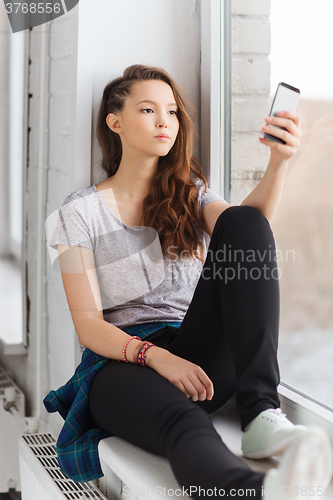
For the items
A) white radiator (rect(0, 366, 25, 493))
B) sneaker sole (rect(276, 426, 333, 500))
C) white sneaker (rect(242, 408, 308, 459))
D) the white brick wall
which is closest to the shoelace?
white sneaker (rect(242, 408, 308, 459))

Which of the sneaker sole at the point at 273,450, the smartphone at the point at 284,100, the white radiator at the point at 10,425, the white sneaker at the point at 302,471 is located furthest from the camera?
the white radiator at the point at 10,425

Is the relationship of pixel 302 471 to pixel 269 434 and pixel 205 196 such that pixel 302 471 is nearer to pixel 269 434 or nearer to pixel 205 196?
pixel 269 434

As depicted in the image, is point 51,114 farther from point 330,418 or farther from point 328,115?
point 330,418

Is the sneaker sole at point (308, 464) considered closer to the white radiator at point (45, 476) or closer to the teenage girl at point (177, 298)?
the teenage girl at point (177, 298)

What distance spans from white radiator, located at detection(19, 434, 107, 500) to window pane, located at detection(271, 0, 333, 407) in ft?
1.75

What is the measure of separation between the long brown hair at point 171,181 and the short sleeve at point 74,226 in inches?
5.7

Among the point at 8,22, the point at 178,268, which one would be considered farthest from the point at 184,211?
the point at 8,22

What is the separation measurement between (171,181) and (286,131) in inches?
14.2

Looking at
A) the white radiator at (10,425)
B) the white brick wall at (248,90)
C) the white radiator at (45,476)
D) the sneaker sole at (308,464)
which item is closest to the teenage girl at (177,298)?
the sneaker sole at (308,464)

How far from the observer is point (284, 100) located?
0.86 m

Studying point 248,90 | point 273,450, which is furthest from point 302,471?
point 248,90

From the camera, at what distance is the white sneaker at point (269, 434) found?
725 millimetres

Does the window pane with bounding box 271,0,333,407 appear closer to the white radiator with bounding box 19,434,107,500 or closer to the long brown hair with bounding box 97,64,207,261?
the long brown hair with bounding box 97,64,207,261

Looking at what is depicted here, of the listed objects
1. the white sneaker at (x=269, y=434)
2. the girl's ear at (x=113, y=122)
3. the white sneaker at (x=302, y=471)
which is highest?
the girl's ear at (x=113, y=122)
